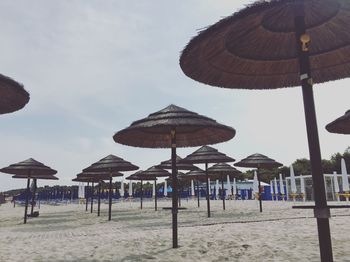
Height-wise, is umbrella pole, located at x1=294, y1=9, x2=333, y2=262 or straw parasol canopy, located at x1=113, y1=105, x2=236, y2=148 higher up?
straw parasol canopy, located at x1=113, y1=105, x2=236, y2=148

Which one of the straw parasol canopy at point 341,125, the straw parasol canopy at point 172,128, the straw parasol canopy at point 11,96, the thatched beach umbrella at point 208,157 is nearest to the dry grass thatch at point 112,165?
the thatched beach umbrella at point 208,157

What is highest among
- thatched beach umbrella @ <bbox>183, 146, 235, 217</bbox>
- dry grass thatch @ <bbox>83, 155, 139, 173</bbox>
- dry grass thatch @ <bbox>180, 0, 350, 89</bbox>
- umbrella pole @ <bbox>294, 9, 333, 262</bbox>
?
dry grass thatch @ <bbox>180, 0, 350, 89</bbox>

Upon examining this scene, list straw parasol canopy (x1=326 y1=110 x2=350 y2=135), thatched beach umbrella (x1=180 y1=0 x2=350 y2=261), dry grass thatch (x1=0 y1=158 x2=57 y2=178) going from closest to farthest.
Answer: thatched beach umbrella (x1=180 y1=0 x2=350 y2=261)
straw parasol canopy (x1=326 y1=110 x2=350 y2=135)
dry grass thatch (x1=0 y1=158 x2=57 y2=178)

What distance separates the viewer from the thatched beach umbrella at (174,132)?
656 centimetres

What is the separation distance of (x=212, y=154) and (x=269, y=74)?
884cm

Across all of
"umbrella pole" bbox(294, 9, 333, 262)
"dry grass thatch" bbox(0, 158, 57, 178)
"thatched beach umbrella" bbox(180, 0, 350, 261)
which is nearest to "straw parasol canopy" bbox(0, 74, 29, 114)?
"thatched beach umbrella" bbox(180, 0, 350, 261)

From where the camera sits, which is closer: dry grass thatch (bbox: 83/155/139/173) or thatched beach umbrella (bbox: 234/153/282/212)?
dry grass thatch (bbox: 83/155/139/173)

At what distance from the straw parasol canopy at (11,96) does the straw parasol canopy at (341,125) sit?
5.24 metres

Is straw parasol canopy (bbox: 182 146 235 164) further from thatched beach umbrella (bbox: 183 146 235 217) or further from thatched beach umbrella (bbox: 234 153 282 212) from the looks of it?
thatched beach umbrella (bbox: 234 153 282 212)

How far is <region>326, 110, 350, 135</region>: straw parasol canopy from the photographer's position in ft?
19.2

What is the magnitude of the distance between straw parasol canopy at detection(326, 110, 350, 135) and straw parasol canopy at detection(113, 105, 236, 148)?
1.94 meters

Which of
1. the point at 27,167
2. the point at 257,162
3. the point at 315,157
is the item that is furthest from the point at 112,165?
the point at 315,157

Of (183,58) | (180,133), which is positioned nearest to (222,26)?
(183,58)

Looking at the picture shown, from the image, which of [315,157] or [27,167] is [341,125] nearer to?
[315,157]
